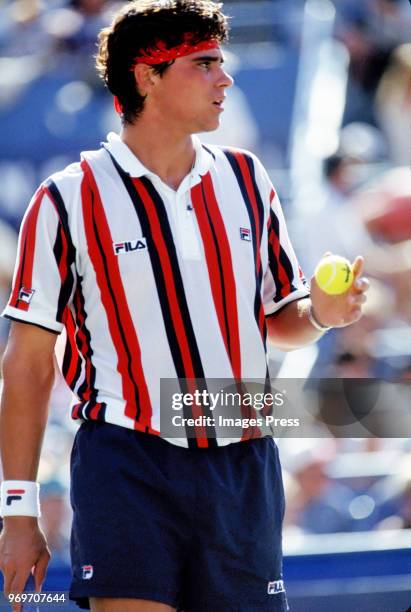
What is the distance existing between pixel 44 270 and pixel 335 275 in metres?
0.54

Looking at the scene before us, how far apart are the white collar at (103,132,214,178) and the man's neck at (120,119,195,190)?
2 centimetres

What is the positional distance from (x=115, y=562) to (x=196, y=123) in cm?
86

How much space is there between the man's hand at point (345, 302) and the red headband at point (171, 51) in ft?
1.74

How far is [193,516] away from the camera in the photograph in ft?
6.72

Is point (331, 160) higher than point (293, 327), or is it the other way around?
point (331, 160)

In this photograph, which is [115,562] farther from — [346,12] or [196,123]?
[346,12]

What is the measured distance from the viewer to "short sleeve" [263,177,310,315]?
2326 millimetres

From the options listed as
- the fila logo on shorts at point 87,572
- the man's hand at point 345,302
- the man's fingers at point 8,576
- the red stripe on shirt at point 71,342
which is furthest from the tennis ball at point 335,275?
the man's fingers at point 8,576

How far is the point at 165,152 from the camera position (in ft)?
7.40

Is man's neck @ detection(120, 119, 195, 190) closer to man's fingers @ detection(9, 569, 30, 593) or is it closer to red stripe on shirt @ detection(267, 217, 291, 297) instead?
red stripe on shirt @ detection(267, 217, 291, 297)

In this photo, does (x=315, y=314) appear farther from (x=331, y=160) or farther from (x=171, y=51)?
(x=331, y=160)

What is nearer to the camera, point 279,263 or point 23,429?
point 23,429

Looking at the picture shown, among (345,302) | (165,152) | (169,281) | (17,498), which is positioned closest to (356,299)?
(345,302)

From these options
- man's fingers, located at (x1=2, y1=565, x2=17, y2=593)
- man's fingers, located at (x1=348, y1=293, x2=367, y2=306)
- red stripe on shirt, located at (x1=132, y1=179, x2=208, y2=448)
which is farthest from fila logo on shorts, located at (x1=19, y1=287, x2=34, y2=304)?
man's fingers, located at (x1=348, y1=293, x2=367, y2=306)
